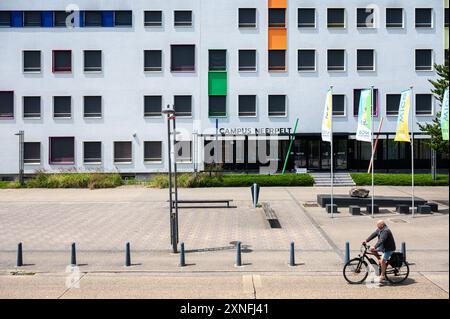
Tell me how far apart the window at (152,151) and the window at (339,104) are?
1476 cm

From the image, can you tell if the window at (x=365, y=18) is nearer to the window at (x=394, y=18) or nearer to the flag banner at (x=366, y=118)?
the window at (x=394, y=18)

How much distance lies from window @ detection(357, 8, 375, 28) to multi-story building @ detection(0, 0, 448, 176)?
8 centimetres

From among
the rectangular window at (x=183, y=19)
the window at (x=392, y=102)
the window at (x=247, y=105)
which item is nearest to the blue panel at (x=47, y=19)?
the rectangular window at (x=183, y=19)

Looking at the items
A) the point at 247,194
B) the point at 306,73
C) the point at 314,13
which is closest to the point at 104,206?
the point at 247,194

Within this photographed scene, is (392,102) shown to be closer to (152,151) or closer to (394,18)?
(394,18)

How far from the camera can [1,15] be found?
41.1m

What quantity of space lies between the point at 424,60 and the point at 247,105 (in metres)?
14.9

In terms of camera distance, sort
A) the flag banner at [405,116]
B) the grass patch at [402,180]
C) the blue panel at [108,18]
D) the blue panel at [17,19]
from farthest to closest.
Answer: the blue panel at [108,18] < the blue panel at [17,19] < the grass patch at [402,180] < the flag banner at [405,116]

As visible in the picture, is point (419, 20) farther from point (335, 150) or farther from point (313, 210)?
point (313, 210)

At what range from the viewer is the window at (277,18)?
1622 inches

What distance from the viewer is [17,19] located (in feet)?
134

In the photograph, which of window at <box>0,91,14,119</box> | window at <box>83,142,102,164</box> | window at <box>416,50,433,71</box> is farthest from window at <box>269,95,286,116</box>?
window at <box>0,91,14,119</box>

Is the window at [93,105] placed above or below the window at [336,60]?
below

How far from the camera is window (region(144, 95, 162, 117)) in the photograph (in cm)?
4125
